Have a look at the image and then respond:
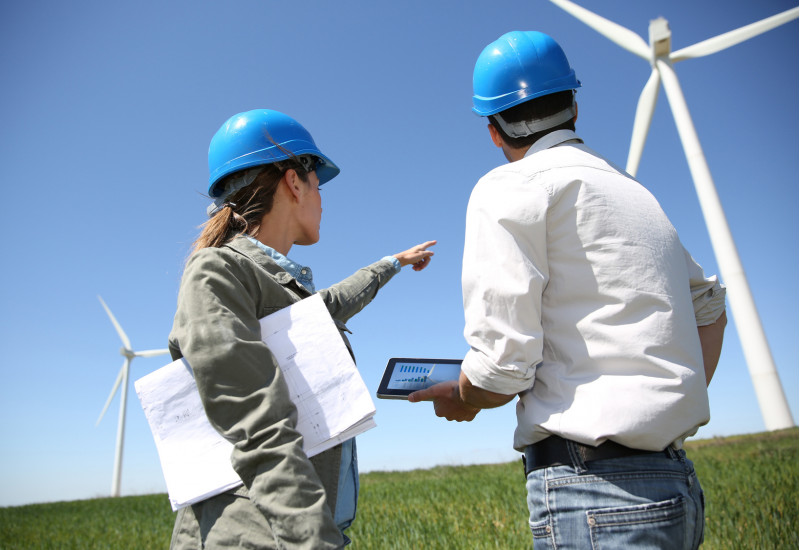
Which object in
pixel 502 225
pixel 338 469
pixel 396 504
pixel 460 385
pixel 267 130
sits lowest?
pixel 396 504

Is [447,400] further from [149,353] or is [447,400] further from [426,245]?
[149,353]

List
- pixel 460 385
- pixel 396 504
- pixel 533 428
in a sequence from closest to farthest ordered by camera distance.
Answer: pixel 533 428
pixel 460 385
pixel 396 504

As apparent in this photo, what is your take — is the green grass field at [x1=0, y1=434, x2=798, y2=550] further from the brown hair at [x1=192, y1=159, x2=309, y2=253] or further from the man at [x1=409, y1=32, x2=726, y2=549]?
the brown hair at [x1=192, y1=159, x2=309, y2=253]

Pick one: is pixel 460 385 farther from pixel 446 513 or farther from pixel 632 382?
pixel 446 513

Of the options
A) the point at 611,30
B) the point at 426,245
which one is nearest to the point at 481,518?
the point at 426,245

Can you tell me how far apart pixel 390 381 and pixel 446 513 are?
249 inches

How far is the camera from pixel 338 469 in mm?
2199

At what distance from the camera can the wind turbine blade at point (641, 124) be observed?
58.3 feet

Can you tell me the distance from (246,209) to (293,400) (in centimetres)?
100

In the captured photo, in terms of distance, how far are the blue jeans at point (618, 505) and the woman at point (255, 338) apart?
714 millimetres

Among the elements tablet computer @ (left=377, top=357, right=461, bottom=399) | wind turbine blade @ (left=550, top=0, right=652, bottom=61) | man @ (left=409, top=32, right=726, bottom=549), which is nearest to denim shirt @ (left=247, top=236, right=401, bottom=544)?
tablet computer @ (left=377, top=357, right=461, bottom=399)

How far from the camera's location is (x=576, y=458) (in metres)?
1.89

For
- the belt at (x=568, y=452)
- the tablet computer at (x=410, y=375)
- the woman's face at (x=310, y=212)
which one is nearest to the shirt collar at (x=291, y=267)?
the woman's face at (x=310, y=212)

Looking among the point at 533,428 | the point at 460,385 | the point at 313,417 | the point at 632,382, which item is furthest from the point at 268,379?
the point at 632,382
